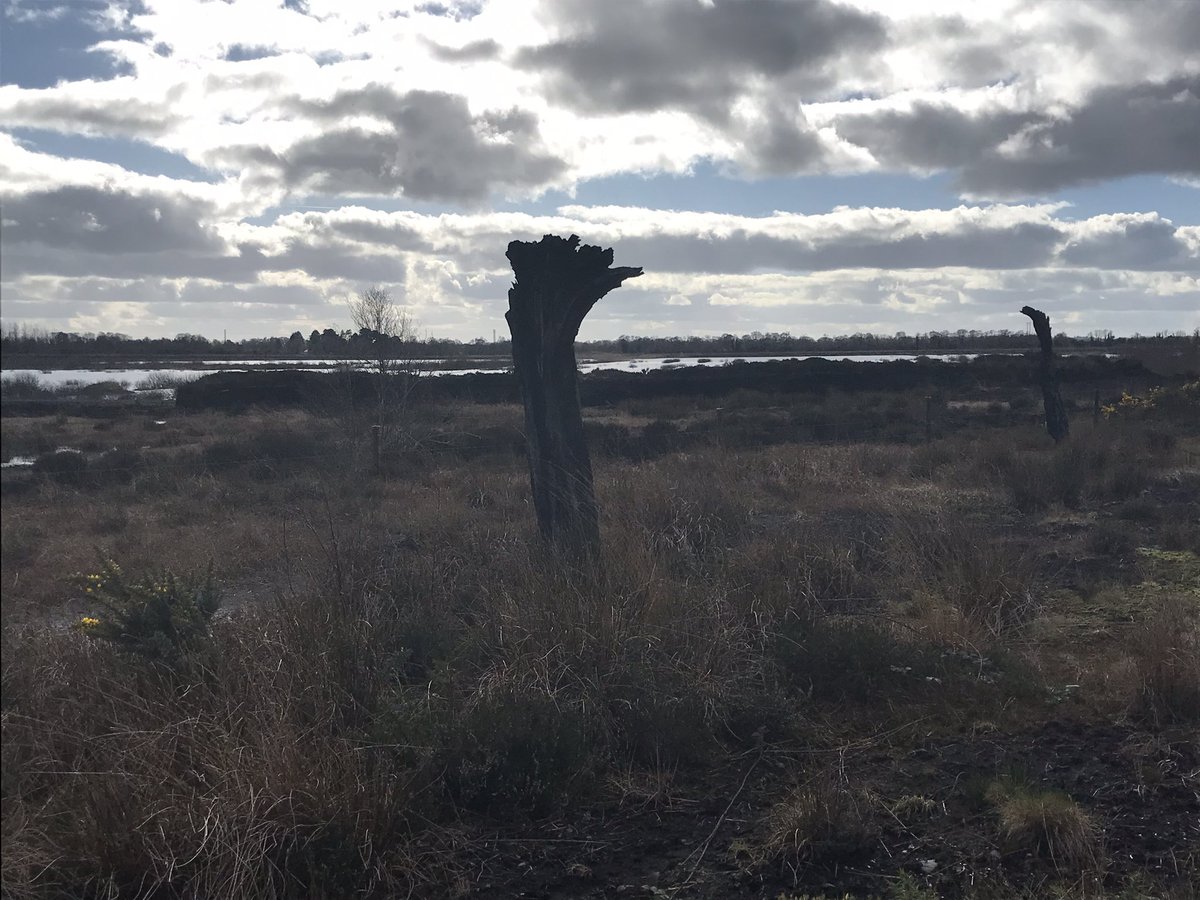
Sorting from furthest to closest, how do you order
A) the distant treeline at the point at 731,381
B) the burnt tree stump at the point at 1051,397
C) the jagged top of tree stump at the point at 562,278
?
the distant treeline at the point at 731,381, the burnt tree stump at the point at 1051,397, the jagged top of tree stump at the point at 562,278

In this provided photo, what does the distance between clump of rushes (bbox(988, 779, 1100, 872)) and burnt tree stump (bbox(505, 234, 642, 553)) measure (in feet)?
14.2

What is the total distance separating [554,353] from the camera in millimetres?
8906

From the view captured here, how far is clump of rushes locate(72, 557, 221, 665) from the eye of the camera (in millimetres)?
5066

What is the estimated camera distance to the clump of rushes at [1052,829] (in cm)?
429

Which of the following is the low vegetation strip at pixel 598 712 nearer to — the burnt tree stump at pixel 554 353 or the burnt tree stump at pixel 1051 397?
the burnt tree stump at pixel 554 353

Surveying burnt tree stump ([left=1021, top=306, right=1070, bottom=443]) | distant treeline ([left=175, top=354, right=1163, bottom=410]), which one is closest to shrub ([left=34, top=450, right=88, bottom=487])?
burnt tree stump ([left=1021, top=306, right=1070, bottom=443])

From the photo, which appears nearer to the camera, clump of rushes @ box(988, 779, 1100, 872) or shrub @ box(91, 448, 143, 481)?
clump of rushes @ box(988, 779, 1100, 872)

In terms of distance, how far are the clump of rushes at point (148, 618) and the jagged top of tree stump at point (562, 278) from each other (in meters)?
4.42

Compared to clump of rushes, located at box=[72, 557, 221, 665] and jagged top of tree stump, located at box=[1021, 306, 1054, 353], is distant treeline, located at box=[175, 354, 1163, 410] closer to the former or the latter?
jagged top of tree stump, located at box=[1021, 306, 1054, 353]

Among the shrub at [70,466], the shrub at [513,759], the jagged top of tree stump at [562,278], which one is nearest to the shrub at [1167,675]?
the shrub at [513,759]

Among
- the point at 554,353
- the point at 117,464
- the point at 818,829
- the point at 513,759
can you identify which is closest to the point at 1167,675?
the point at 818,829

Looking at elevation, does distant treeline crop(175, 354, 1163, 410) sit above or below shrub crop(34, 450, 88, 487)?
above

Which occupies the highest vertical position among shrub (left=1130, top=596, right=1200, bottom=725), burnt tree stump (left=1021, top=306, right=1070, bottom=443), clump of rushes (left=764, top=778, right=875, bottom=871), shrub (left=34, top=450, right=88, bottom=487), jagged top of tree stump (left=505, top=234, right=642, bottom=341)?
jagged top of tree stump (left=505, top=234, right=642, bottom=341)

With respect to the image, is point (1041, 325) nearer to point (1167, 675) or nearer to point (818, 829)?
point (1167, 675)
